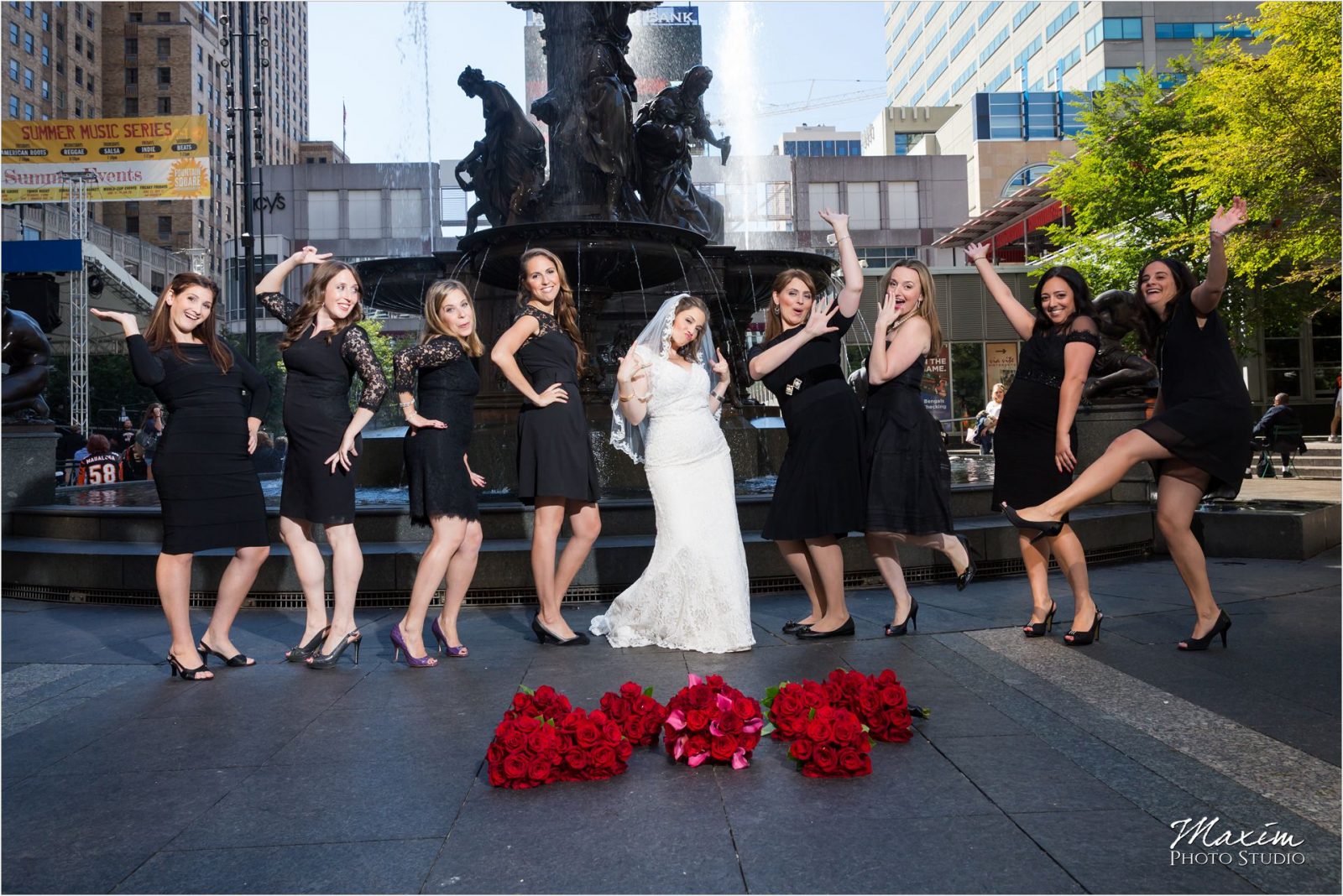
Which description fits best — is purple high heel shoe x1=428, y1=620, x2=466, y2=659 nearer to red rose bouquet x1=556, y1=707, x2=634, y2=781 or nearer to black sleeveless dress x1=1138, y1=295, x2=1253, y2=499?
red rose bouquet x1=556, y1=707, x2=634, y2=781

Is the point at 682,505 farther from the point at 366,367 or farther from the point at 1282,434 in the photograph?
the point at 1282,434

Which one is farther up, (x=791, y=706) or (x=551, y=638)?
(x=791, y=706)

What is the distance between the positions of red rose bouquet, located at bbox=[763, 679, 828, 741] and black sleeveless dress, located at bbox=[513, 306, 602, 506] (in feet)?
7.25

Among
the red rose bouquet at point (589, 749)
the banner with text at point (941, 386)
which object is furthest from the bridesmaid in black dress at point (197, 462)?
the banner with text at point (941, 386)

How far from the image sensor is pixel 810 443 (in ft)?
19.6

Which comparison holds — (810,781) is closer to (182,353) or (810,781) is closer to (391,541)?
(182,353)

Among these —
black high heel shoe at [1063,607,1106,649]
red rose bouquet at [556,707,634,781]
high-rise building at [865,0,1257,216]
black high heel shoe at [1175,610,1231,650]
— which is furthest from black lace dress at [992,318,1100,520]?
high-rise building at [865,0,1257,216]

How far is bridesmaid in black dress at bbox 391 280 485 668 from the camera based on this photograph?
549 cm

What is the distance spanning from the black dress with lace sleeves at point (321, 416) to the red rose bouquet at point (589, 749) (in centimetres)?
239

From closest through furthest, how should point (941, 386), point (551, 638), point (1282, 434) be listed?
1. point (551, 638)
2. point (1282, 434)
3. point (941, 386)

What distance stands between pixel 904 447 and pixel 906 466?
0.11 metres

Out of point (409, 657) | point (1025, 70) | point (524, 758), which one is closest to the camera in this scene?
point (524, 758)

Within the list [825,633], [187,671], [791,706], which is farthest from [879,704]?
[187,671]

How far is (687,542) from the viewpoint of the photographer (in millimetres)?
5773
